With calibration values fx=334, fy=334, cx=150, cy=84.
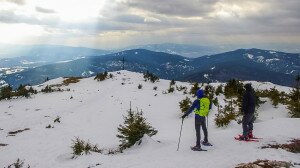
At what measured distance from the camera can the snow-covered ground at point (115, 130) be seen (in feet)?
45.7

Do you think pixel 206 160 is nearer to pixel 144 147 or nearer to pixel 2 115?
pixel 144 147

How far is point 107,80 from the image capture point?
49.5 metres

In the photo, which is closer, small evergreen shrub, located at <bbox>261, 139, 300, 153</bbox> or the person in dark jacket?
small evergreen shrub, located at <bbox>261, 139, 300, 153</bbox>

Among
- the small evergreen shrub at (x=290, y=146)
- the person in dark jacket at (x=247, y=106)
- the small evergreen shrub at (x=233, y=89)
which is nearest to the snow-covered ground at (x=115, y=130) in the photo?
the small evergreen shrub at (x=290, y=146)

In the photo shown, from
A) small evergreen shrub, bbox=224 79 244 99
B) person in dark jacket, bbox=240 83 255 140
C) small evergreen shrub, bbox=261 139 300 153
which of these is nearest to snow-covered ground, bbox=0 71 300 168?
small evergreen shrub, bbox=261 139 300 153

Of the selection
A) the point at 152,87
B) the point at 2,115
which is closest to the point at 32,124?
the point at 2,115

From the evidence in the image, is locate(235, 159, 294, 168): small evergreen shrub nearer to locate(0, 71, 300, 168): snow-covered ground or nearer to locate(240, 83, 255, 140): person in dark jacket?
locate(0, 71, 300, 168): snow-covered ground

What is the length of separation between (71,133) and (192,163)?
14287 millimetres

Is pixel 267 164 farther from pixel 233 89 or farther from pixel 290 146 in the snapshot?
pixel 233 89

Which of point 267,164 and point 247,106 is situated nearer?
point 267,164

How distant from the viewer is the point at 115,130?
25.5 m

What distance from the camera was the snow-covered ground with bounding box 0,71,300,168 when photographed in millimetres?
13944

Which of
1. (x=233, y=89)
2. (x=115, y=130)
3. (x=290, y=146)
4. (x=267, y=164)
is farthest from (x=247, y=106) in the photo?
(x=233, y=89)

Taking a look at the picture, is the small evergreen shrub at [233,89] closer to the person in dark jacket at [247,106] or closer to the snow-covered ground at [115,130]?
the snow-covered ground at [115,130]
